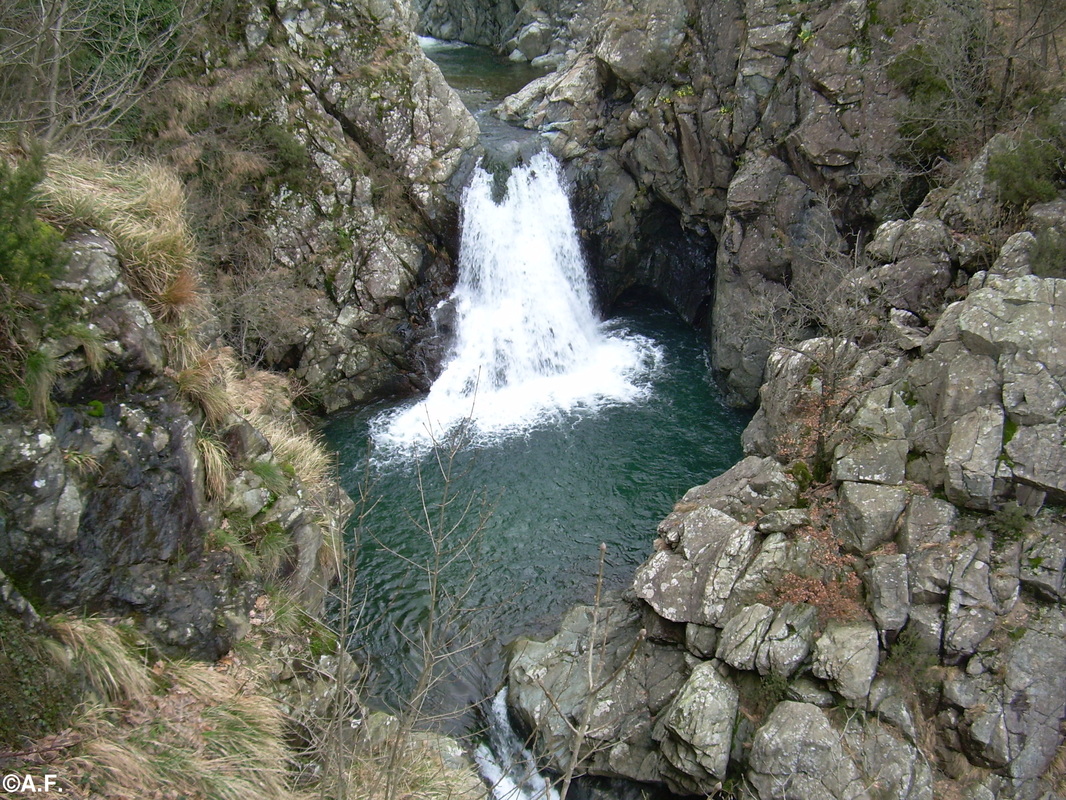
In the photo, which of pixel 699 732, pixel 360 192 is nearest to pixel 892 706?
pixel 699 732

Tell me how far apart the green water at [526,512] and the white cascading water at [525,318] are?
1409mm

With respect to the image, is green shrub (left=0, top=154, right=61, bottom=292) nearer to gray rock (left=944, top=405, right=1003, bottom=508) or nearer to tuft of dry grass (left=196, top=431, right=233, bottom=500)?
tuft of dry grass (left=196, top=431, right=233, bottom=500)

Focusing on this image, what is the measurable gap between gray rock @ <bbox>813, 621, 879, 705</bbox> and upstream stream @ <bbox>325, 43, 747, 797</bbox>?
179 inches

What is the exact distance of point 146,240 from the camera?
7.25m

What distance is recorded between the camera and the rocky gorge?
684 cm

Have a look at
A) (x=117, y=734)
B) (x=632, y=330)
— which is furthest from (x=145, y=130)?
(x=117, y=734)

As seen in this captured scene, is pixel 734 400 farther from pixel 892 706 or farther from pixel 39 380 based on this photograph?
pixel 39 380

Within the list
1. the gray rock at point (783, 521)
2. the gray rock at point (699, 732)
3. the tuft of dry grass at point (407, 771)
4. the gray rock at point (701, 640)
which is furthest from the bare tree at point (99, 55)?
the gray rock at point (699, 732)

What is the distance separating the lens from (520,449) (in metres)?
17.1

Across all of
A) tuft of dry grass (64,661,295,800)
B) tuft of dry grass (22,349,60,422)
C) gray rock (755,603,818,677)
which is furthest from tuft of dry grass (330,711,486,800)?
gray rock (755,603,818,677)

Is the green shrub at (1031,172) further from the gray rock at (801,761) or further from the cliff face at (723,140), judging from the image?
the gray rock at (801,761)

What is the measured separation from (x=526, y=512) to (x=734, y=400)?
23.3 ft

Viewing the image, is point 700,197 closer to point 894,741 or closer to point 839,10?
point 839,10

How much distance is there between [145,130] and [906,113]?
1848 centimetres
